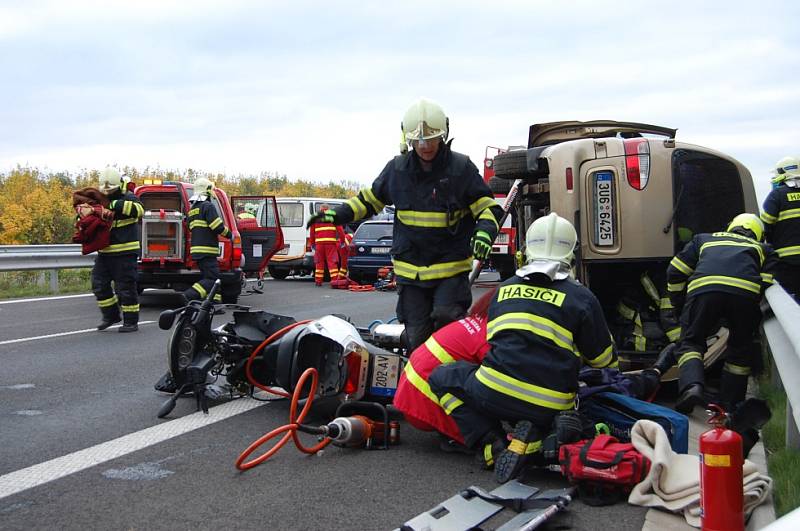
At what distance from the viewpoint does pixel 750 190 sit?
7.18m

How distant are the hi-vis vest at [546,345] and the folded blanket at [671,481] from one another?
0.44m

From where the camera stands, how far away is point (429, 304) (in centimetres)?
596

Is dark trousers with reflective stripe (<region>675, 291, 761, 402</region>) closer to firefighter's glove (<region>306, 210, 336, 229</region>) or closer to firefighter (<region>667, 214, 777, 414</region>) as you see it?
firefighter (<region>667, 214, 777, 414</region>)

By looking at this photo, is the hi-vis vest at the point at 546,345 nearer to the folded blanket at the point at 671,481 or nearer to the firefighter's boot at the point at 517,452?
the firefighter's boot at the point at 517,452

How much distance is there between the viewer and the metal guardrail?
14.4 metres

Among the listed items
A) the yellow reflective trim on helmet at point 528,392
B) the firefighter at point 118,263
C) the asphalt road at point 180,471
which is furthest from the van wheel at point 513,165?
the firefighter at point 118,263

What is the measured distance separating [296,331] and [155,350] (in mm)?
3539

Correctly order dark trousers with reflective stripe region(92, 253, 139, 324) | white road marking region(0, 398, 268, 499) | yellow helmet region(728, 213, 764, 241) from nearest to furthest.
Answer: white road marking region(0, 398, 268, 499)
yellow helmet region(728, 213, 764, 241)
dark trousers with reflective stripe region(92, 253, 139, 324)

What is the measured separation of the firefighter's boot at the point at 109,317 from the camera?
10.3 meters

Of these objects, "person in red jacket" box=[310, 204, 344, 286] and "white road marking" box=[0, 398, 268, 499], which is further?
"person in red jacket" box=[310, 204, 344, 286]

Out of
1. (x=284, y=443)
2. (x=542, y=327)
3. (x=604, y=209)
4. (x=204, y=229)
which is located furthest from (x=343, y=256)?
(x=542, y=327)

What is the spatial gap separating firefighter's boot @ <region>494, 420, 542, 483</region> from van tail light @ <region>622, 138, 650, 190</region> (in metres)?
2.99

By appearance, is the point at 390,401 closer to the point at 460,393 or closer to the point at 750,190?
the point at 460,393

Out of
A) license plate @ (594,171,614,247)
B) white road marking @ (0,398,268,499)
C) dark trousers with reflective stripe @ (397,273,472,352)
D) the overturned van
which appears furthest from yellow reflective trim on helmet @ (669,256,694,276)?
white road marking @ (0,398,268,499)
